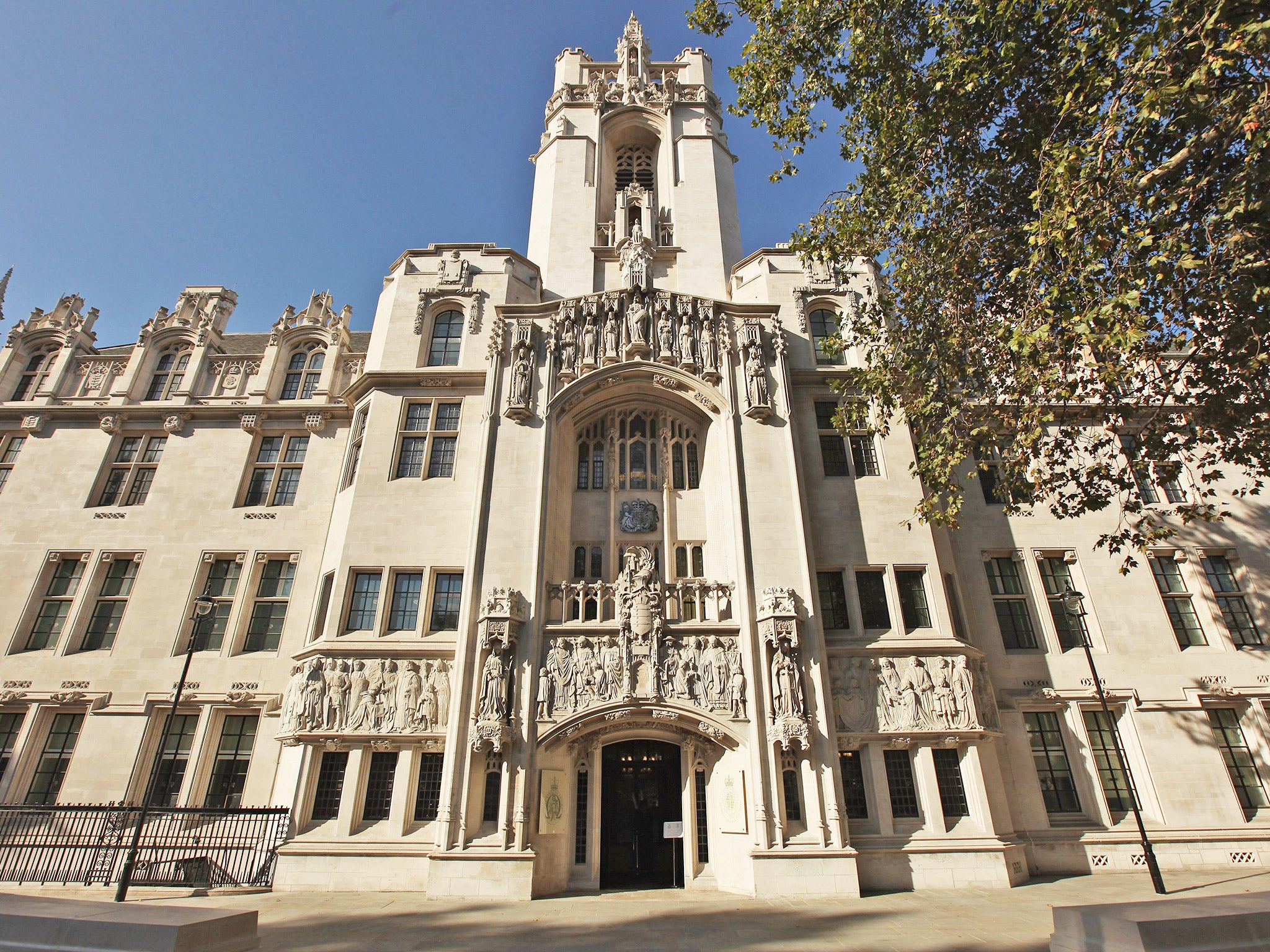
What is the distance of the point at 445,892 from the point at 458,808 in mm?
1579

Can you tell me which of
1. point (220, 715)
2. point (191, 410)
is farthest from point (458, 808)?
point (191, 410)

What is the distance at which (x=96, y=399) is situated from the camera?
2328 cm

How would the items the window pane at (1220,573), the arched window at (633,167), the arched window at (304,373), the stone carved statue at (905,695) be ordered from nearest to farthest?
1. the stone carved statue at (905,695)
2. the window pane at (1220,573)
3. the arched window at (304,373)
4. the arched window at (633,167)

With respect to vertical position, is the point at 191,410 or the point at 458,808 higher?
the point at 191,410

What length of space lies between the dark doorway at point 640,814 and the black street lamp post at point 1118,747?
9.81 metres

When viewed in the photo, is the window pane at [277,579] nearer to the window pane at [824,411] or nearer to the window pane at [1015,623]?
the window pane at [824,411]

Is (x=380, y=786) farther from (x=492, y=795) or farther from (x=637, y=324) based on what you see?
(x=637, y=324)

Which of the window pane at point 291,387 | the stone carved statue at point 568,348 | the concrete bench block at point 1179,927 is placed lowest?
the concrete bench block at point 1179,927

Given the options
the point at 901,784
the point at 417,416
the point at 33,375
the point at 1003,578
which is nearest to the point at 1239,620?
the point at 1003,578

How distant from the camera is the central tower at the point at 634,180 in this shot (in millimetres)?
23844

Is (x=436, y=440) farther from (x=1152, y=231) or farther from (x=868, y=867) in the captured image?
(x=1152, y=231)

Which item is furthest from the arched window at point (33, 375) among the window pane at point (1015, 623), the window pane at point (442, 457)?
the window pane at point (1015, 623)

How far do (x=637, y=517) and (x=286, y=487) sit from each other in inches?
468

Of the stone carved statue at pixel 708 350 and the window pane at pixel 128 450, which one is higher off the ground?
the stone carved statue at pixel 708 350
